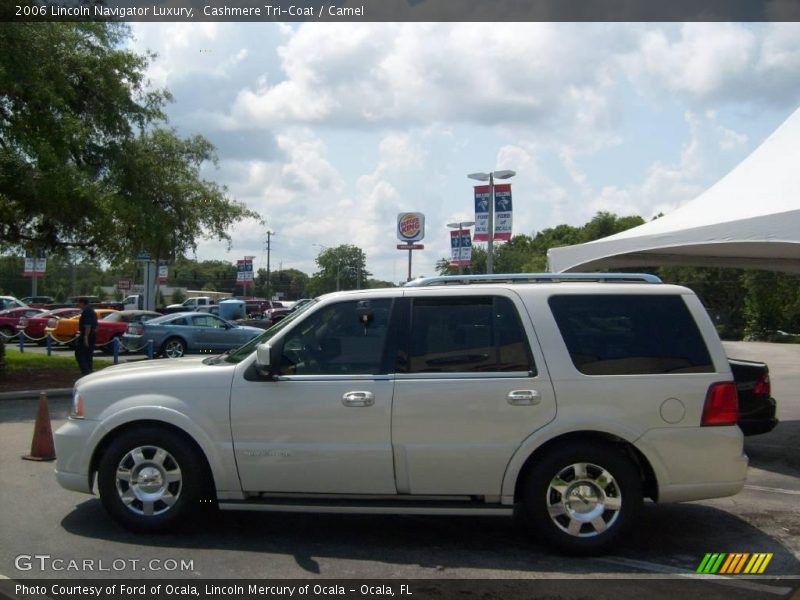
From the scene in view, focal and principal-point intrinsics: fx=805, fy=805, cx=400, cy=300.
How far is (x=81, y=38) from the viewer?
1731cm

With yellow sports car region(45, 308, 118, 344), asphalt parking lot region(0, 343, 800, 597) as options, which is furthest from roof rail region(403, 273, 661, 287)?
yellow sports car region(45, 308, 118, 344)

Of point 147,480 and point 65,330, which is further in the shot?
point 65,330

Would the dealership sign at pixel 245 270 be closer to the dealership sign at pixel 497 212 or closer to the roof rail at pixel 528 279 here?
the dealership sign at pixel 497 212

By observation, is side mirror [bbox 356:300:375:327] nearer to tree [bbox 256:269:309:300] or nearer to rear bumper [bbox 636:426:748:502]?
rear bumper [bbox 636:426:748:502]

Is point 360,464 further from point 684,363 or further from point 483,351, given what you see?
point 684,363

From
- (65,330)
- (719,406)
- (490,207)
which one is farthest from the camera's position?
(65,330)

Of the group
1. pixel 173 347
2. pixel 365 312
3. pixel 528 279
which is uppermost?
pixel 528 279

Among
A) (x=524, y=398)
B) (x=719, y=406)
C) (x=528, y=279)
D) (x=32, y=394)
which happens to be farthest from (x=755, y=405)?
(x=32, y=394)

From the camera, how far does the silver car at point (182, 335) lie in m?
24.9

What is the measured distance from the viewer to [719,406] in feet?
18.8

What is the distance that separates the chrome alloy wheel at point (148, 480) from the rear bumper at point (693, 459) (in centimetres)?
339

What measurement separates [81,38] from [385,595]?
15953mm

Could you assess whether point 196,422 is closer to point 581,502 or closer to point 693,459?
point 581,502

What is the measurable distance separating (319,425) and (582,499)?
194 cm
